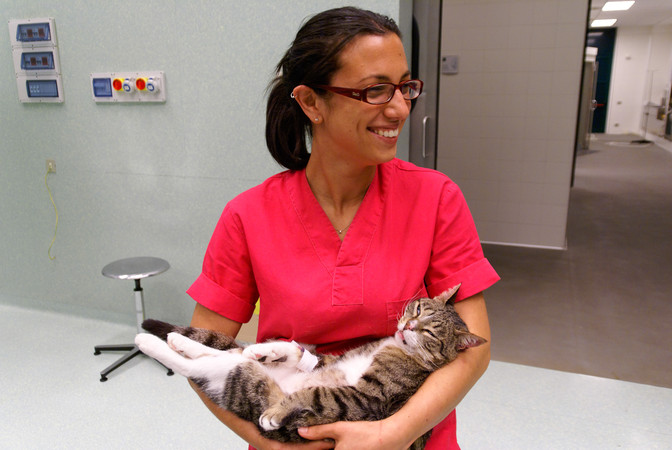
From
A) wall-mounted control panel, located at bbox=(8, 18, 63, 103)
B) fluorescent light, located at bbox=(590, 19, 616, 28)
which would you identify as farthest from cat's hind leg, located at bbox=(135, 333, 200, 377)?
fluorescent light, located at bbox=(590, 19, 616, 28)

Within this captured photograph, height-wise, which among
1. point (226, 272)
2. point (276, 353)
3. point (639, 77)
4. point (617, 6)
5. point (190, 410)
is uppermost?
point (617, 6)

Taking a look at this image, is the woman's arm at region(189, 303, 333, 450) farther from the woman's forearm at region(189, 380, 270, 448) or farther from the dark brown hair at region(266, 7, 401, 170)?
the dark brown hair at region(266, 7, 401, 170)

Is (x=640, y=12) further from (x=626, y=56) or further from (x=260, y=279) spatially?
(x=260, y=279)

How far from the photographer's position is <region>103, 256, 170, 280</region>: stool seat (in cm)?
252

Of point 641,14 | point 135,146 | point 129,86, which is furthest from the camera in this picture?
point 641,14

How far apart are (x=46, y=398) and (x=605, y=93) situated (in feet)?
49.2

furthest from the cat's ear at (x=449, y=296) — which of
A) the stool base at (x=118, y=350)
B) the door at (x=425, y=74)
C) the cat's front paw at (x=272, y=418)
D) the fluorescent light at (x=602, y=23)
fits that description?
the fluorescent light at (x=602, y=23)

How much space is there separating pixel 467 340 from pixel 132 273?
204cm

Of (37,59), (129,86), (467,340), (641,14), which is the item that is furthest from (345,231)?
(641,14)

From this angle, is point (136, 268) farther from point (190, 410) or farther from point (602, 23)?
point (602, 23)

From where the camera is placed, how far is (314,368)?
3.37 ft

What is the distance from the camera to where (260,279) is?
109 centimetres

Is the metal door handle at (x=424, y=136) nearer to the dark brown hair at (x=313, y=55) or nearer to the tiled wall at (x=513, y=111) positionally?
the dark brown hair at (x=313, y=55)

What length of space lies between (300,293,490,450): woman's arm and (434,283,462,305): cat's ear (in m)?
0.02
